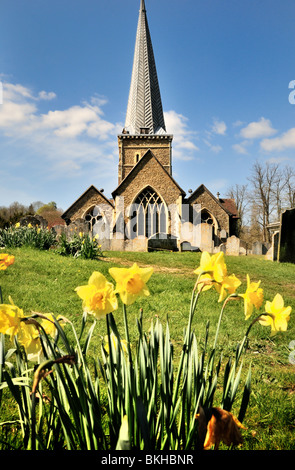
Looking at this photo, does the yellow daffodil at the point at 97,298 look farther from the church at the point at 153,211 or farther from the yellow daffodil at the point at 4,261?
the church at the point at 153,211

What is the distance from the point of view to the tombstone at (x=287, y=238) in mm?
12180

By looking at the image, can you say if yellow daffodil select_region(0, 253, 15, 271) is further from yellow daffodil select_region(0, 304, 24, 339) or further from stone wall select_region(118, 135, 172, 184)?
stone wall select_region(118, 135, 172, 184)

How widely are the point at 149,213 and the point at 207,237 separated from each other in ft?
19.8

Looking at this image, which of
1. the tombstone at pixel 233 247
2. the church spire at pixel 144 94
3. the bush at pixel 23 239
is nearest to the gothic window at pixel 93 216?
the tombstone at pixel 233 247

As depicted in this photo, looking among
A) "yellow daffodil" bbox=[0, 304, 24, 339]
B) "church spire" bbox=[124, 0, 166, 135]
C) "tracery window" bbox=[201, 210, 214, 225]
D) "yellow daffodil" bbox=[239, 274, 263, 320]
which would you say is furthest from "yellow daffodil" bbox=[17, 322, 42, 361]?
"church spire" bbox=[124, 0, 166, 135]

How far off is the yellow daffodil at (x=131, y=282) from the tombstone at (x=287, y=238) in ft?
40.4

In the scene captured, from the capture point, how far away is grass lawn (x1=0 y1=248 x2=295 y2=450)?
88.1 inches

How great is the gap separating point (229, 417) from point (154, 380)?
0.34m

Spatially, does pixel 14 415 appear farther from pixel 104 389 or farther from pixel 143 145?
pixel 143 145

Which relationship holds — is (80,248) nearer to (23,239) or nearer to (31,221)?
(23,239)

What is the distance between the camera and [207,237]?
1731 centimetres

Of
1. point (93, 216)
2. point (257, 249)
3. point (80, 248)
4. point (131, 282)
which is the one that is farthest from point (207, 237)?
point (131, 282)
